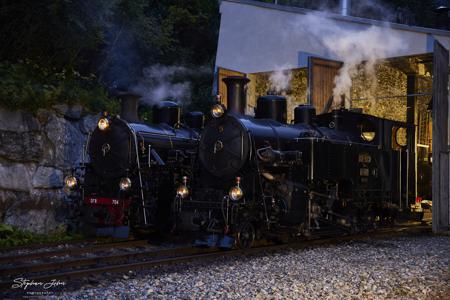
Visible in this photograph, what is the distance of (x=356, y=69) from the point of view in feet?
58.7

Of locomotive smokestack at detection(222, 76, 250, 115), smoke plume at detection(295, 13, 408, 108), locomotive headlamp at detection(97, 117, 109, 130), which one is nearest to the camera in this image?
locomotive smokestack at detection(222, 76, 250, 115)

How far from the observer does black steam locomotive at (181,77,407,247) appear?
8.56 metres

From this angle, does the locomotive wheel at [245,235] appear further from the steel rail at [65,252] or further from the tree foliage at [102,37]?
the tree foliage at [102,37]

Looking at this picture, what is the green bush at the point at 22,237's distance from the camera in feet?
31.6

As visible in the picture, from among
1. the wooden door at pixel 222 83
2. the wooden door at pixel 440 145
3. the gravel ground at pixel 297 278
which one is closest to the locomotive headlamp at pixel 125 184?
the gravel ground at pixel 297 278

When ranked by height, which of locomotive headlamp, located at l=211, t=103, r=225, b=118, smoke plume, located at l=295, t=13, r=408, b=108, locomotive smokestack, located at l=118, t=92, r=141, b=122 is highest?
smoke plume, located at l=295, t=13, r=408, b=108

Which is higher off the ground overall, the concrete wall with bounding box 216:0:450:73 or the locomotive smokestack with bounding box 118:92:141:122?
the concrete wall with bounding box 216:0:450:73

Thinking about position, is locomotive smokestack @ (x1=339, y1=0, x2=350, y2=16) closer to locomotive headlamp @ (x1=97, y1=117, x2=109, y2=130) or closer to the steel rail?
locomotive headlamp @ (x1=97, y1=117, x2=109, y2=130)

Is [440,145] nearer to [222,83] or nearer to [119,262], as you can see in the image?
[222,83]

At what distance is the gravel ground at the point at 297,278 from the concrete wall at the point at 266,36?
822 centimetres

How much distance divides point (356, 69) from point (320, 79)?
255 cm

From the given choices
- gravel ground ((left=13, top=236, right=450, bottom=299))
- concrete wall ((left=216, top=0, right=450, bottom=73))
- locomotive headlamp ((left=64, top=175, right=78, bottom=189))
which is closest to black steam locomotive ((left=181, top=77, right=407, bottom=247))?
gravel ground ((left=13, top=236, right=450, bottom=299))

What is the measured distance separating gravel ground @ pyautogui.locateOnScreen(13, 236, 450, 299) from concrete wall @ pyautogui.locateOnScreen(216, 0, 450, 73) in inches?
324

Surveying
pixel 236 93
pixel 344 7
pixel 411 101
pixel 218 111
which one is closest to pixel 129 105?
pixel 236 93
